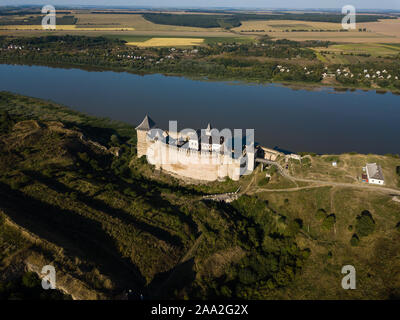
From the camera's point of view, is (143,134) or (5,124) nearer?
(143,134)

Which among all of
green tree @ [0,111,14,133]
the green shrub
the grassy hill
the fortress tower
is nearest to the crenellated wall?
the grassy hill

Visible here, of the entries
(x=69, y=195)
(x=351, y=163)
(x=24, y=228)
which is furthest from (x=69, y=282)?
(x=351, y=163)

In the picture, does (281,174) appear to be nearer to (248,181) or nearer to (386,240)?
(248,181)

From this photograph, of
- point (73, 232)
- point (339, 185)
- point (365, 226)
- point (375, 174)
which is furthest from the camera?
point (339, 185)

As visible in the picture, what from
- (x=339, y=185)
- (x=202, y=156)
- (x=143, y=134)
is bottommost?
(x=339, y=185)

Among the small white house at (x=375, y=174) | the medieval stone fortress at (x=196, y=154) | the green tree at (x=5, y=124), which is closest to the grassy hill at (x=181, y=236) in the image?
the medieval stone fortress at (x=196, y=154)

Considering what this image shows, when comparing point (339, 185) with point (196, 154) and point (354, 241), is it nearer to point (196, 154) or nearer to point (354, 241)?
point (354, 241)

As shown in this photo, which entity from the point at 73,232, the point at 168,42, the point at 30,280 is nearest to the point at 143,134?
the point at 73,232
